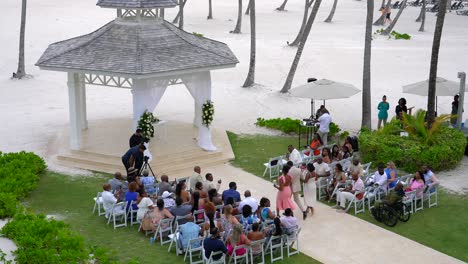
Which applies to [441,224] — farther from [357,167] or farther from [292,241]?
[292,241]

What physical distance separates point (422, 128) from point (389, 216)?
230 inches

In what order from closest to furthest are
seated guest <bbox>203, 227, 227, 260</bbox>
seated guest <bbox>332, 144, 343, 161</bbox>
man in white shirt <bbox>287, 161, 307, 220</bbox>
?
seated guest <bbox>203, 227, 227, 260</bbox> < man in white shirt <bbox>287, 161, 307, 220</bbox> < seated guest <bbox>332, 144, 343, 161</bbox>

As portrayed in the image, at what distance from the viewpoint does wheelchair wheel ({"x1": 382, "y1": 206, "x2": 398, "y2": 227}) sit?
59.9ft

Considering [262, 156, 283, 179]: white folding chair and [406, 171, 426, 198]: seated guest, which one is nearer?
[406, 171, 426, 198]: seated guest

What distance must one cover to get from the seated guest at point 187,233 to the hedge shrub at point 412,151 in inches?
335

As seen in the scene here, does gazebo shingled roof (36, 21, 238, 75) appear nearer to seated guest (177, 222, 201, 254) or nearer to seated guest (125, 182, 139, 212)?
seated guest (125, 182, 139, 212)

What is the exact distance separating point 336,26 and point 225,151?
108 feet

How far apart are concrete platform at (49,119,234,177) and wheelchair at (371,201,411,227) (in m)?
6.60

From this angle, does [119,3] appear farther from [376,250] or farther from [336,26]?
[336,26]

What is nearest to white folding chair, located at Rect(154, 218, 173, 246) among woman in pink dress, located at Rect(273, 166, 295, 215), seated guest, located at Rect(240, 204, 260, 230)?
seated guest, located at Rect(240, 204, 260, 230)

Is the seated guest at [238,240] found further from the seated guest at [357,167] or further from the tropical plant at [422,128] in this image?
the tropical plant at [422,128]

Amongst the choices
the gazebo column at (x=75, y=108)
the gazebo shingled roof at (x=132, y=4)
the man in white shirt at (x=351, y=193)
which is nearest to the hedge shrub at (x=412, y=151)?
the man in white shirt at (x=351, y=193)

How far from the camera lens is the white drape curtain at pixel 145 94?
72.5 ft

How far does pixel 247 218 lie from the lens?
54.5ft
